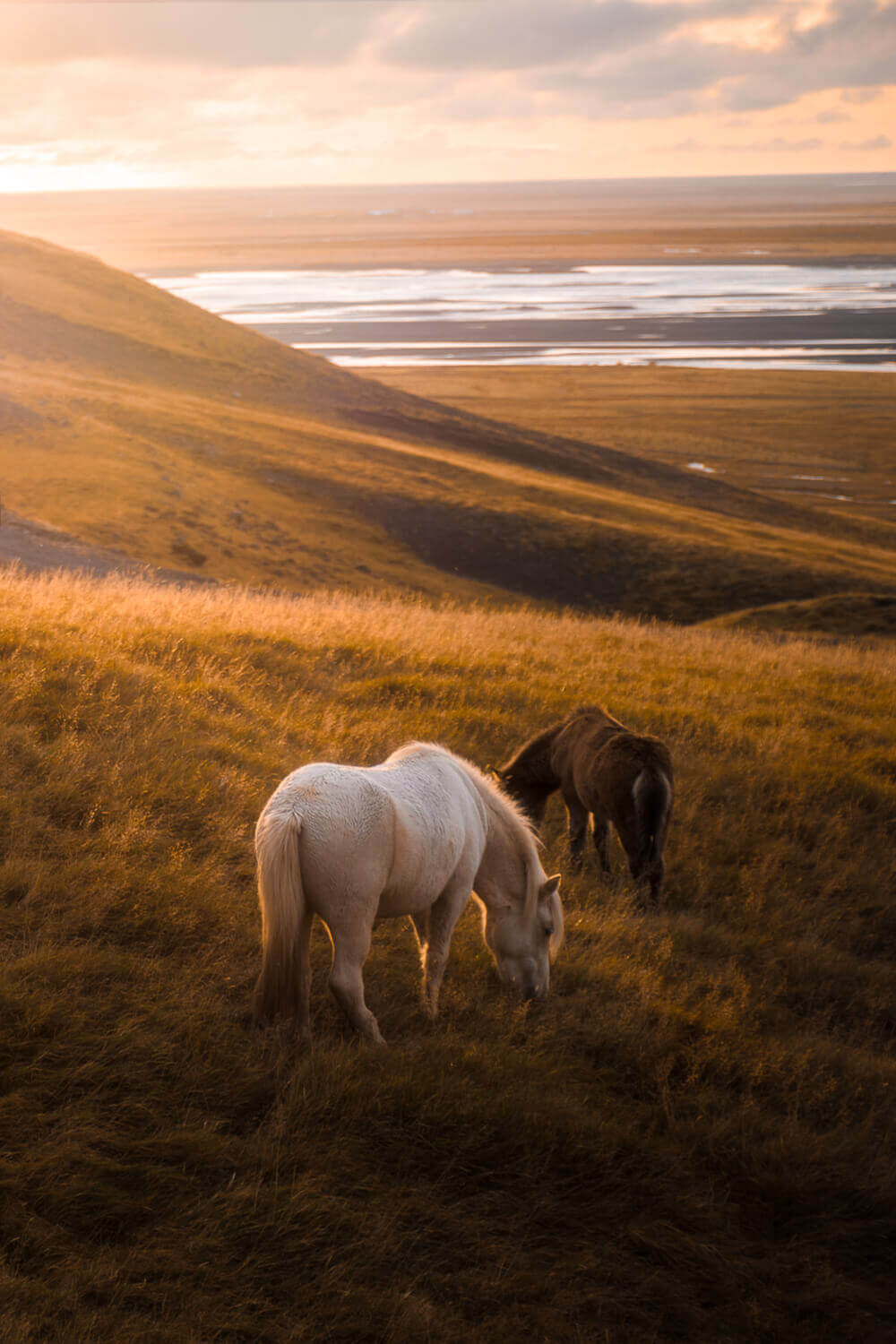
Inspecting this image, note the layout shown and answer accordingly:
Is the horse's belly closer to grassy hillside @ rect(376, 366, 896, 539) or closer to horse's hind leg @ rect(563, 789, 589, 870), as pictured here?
horse's hind leg @ rect(563, 789, 589, 870)

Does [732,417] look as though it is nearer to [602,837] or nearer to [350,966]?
[602,837]

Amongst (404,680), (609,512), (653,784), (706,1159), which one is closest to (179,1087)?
(706,1159)

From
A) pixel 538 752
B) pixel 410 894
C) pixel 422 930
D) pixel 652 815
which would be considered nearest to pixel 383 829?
pixel 410 894

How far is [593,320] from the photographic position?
470 ft

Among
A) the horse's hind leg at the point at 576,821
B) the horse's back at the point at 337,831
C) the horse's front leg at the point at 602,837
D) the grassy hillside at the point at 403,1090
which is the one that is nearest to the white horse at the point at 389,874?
the horse's back at the point at 337,831

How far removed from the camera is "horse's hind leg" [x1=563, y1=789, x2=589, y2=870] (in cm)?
869

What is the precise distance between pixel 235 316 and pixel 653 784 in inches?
6028

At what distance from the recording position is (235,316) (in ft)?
482

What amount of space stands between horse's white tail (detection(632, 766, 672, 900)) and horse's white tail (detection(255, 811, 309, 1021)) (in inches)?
143

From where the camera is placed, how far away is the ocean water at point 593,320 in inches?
4412

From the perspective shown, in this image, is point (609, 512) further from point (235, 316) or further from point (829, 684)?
point (235, 316)

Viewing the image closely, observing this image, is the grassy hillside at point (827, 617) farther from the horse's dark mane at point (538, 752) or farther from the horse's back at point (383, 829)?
the horse's back at point (383, 829)

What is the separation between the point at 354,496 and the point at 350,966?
39.3m

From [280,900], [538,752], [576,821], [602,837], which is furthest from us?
[538,752]
